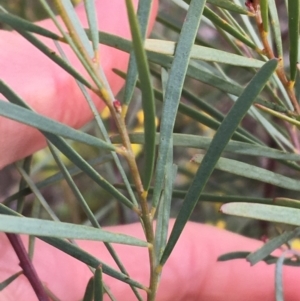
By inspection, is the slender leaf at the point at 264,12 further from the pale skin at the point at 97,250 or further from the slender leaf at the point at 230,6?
the pale skin at the point at 97,250

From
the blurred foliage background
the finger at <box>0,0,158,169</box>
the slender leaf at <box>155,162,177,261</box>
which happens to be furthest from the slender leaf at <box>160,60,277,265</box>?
the blurred foliage background

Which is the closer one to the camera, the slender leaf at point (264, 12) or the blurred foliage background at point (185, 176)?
the slender leaf at point (264, 12)

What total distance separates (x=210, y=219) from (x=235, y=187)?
12 centimetres

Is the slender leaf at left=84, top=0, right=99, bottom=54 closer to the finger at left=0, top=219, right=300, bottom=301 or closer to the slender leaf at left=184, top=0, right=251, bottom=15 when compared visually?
the slender leaf at left=184, top=0, right=251, bottom=15

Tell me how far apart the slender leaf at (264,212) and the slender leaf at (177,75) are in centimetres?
4

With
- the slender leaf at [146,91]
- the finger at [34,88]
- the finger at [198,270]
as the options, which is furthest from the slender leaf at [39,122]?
the finger at [198,270]

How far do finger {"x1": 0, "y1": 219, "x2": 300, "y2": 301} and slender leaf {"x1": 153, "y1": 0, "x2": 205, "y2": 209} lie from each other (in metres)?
0.37

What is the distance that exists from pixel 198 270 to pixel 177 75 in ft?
1.60

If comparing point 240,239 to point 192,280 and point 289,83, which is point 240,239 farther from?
point 289,83

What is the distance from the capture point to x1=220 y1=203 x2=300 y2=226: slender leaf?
15 centimetres

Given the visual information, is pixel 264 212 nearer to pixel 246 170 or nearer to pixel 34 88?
pixel 246 170

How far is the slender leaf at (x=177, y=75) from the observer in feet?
0.55

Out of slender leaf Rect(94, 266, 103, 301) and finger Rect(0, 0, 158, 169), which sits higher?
finger Rect(0, 0, 158, 169)

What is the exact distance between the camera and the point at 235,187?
643mm
